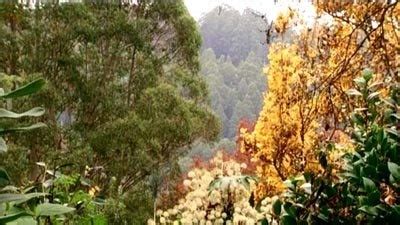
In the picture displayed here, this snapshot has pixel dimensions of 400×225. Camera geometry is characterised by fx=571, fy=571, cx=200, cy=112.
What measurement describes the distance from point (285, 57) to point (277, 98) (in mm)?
373

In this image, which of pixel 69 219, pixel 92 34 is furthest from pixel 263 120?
pixel 69 219

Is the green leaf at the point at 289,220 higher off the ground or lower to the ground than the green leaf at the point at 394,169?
lower

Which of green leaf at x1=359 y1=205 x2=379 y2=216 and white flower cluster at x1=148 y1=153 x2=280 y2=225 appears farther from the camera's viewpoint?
white flower cluster at x1=148 y1=153 x2=280 y2=225

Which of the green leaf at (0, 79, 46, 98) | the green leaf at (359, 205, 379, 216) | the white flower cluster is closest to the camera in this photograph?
the green leaf at (0, 79, 46, 98)

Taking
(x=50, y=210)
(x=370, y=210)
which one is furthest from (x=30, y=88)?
(x=370, y=210)

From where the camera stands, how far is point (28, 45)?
6824 millimetres

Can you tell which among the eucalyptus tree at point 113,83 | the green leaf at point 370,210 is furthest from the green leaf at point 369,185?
Result: the eucalyptus tree at point 113,83

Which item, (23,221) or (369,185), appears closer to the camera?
(23,221)

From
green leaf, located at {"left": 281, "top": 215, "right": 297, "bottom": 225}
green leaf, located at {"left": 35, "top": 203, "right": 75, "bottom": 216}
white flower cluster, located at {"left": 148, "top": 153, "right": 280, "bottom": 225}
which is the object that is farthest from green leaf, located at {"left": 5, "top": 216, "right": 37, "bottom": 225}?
white flower cluster, located at {"left": 148, "top": 153, "right": 280, "bottom": 225}

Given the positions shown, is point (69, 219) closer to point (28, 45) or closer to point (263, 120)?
point (263, 120)

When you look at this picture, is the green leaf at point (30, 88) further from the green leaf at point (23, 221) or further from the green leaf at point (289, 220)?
the green leaf at point (289, 220)

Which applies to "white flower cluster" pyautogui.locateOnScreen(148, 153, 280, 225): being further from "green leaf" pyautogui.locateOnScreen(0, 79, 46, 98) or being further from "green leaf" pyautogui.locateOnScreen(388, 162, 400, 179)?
"green leaf" pyautogui.locateOnScreen(0, 79, 46, 98)

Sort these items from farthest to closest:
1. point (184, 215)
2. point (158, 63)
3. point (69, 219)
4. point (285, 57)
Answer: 1. point (158, 63)
2. point (285, 57)
3. point (184, 215)
4. point (69, 219)

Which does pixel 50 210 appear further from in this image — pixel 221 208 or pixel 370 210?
pixel 221 208
